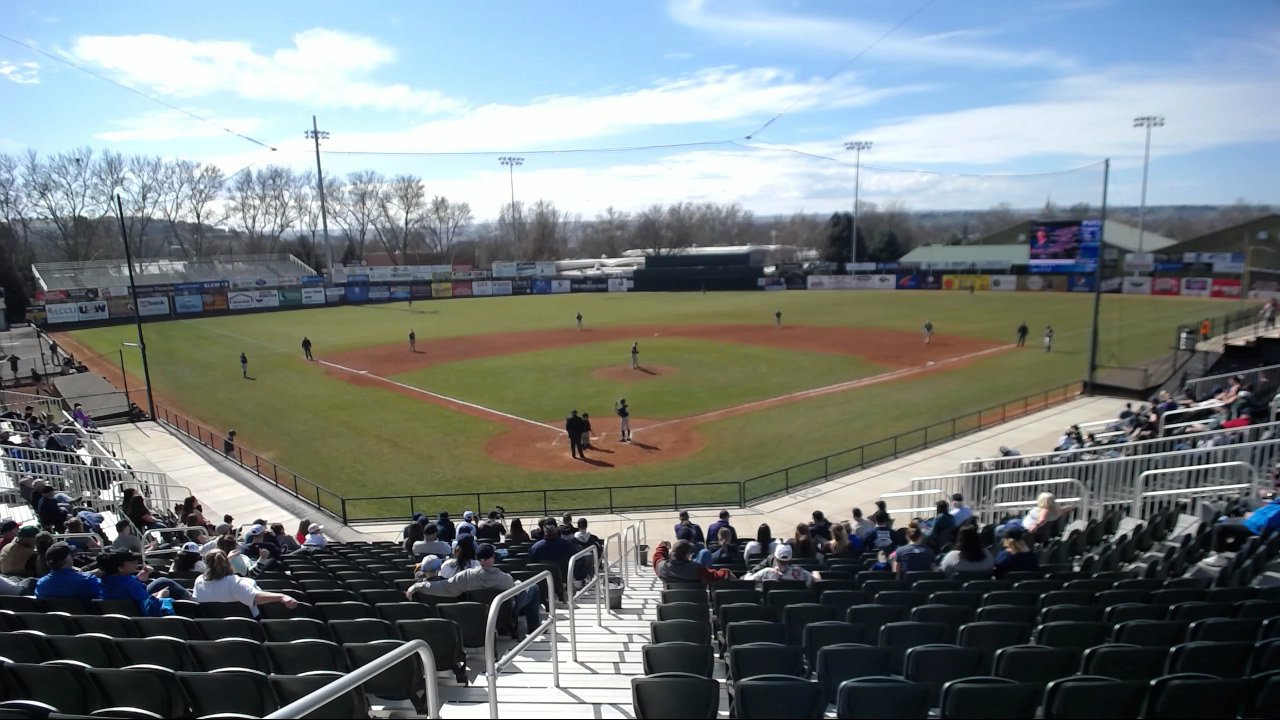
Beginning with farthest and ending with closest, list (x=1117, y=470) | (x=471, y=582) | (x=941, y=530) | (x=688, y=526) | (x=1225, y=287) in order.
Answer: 1. (x=1225, y=287)
2. (x=1117, y=470)
3. (x=688, y=526)
4. (x=941, y=530)
5. (x=471, y=582)

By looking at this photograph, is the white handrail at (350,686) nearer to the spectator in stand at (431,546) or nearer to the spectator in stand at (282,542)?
the spectator in stand at (431,546)

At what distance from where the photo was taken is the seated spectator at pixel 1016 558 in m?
8.84

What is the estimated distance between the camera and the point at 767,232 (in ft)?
623

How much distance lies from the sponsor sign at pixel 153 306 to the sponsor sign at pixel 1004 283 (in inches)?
3222

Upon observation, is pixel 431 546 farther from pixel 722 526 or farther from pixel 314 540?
pixel 722 526

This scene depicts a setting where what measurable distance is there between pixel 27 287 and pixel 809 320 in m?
82.4

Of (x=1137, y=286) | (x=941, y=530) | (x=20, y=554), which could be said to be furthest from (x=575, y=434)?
(x=1137, y=286)

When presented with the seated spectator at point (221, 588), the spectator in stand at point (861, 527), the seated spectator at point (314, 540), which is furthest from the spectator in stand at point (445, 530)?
the spectator in stand at point (861, 527)

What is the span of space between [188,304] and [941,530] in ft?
243

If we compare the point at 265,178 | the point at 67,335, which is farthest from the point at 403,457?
the point at 265,178

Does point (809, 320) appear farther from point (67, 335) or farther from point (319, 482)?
point (67, 335)

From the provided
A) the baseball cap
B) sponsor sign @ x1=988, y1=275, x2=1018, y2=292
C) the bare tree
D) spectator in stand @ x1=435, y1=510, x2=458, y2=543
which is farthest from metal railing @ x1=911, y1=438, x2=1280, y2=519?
the bare tree

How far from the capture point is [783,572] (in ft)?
29.6

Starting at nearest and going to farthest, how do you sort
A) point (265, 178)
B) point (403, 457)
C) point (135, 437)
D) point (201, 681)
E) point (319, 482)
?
point (201, 681) → point (319, 482) → point (403, 457) → point (135, 437) → point (265, 178)
